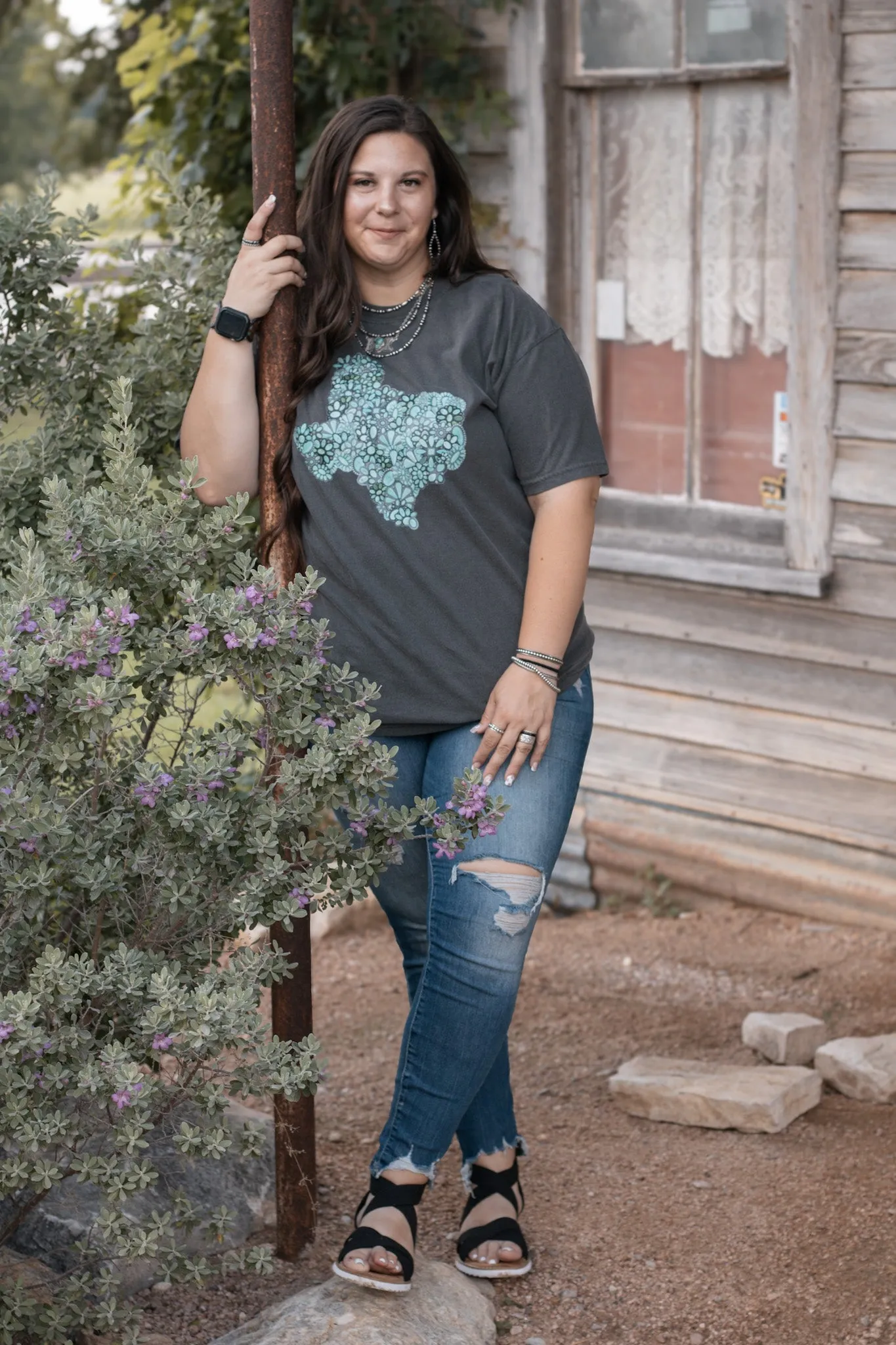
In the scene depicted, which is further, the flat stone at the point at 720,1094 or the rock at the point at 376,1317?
the flat stone at the point at 720,1094

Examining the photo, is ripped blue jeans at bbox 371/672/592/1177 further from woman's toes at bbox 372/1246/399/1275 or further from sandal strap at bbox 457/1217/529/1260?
sandal strap at bbox 457/1217/529/1260

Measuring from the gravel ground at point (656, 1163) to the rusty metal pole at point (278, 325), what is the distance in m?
0.35

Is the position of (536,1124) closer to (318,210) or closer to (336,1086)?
(336,1086)

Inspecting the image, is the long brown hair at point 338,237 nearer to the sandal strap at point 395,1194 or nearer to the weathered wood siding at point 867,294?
the sandal strap at point 395,1194

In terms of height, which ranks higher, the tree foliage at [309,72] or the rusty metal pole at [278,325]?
the tree foliage at [309,72]

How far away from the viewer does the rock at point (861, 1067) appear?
3779 millimetres

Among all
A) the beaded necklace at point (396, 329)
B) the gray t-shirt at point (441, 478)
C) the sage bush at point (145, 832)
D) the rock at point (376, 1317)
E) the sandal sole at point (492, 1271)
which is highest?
the beaded necklace at point (396, 329)

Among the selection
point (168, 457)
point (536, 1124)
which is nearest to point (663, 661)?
point (536, 1124)

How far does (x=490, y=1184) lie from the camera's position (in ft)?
9.97

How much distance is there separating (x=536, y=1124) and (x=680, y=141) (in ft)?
9.77

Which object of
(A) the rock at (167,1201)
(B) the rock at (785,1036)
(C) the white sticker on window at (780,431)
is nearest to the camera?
(A) the rock at (167,1201)

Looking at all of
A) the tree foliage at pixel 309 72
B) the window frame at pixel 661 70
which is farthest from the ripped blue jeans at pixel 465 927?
the tree foliage at pixel 309 72

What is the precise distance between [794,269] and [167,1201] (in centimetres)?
308

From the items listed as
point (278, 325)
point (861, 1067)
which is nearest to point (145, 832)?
point (278, 325)
